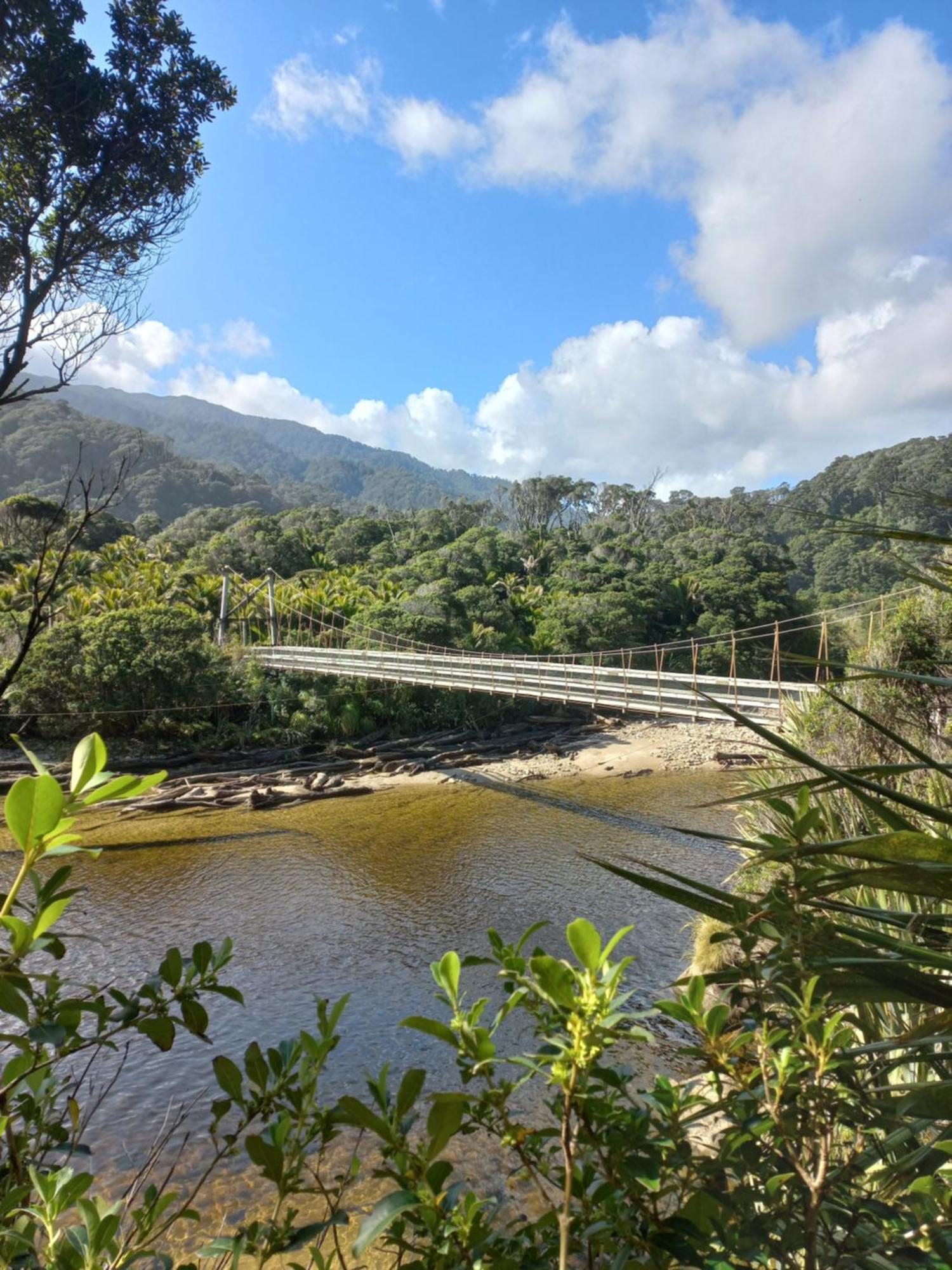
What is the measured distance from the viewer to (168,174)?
3854mm

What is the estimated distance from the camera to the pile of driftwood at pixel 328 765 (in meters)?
9.38

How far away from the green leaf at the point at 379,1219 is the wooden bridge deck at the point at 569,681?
5.08 meters

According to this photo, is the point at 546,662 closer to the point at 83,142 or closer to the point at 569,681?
the point at 569,681

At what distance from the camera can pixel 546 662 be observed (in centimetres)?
1561

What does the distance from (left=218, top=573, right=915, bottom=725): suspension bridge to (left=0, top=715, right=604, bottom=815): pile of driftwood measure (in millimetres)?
1276

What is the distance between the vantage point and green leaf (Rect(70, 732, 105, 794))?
0.47 m

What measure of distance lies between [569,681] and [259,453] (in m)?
132

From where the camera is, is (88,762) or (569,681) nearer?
(88,762)

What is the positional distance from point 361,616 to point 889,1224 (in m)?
16.1

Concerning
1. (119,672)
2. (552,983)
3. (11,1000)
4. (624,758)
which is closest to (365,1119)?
(552,983)

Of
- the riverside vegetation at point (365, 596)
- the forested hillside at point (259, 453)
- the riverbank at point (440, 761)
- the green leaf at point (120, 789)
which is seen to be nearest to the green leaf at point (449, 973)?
the green leaf at point (120, 789)

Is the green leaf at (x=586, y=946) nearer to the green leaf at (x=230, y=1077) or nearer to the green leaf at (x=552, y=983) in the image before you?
the green leaf at (x=552, y=983)

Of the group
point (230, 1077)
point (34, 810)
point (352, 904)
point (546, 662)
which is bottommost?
point (352, 904)

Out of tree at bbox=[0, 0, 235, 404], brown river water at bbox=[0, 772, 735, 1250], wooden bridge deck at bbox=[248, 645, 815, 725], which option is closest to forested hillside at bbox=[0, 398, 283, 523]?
wooden bridge deck at bbox=[248, 645, 815, 725]
